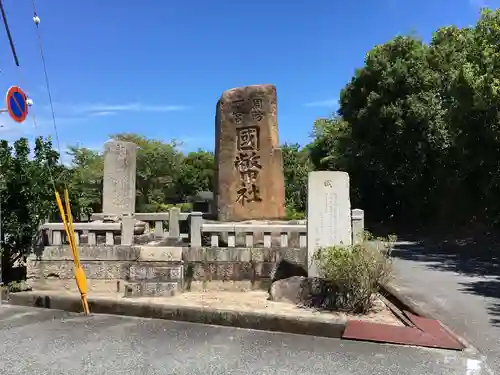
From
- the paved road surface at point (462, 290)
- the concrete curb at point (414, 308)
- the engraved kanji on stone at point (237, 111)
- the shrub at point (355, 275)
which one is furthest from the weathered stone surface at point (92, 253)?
the paved road surface at point (462, 290)

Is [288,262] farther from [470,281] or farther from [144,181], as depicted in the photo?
[144,181]

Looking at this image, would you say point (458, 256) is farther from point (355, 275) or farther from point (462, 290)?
point (355, 275)

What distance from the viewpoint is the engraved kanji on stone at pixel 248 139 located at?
948 cm

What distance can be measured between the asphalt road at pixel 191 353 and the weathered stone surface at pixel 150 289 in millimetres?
1559

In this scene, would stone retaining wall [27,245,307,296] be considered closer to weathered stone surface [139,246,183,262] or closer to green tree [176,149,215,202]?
weathered stone surface [139,246,183,262]

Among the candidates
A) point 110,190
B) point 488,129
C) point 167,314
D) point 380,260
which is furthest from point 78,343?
point 488,129

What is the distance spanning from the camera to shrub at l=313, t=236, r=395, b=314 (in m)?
5.87

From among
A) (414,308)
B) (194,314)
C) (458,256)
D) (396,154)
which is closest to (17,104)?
(194,314)

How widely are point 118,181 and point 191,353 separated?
7376 millimetres

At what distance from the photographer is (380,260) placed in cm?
598

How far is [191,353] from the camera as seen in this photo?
4.39 m

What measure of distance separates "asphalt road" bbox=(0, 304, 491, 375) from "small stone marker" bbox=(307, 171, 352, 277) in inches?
93.2

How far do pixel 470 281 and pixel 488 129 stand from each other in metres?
6.34

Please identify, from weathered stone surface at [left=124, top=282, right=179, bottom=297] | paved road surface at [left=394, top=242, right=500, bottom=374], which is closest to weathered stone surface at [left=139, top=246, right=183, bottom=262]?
weathered stone surface at [left=124, top=282, right=179, bottom=297]
